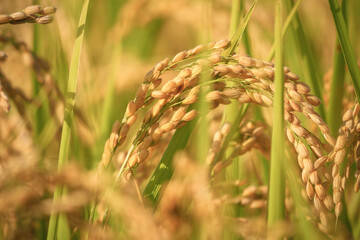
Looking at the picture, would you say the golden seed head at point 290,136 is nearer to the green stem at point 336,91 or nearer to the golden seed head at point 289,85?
the golden seed head at point 289,85

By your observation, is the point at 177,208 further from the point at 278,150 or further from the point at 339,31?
the point at 339,31

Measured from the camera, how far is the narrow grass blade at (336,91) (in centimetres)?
125

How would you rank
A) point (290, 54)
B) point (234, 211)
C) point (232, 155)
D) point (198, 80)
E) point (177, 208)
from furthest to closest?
point (290, 54), point (234, 211), point (232, 155), point (198, 80), point (177, 208)

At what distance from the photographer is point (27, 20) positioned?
92cm

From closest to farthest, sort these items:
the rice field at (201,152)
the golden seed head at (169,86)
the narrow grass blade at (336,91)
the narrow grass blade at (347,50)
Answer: the rice field at (201,152) → the golden seed head at (169,86) → the narrow grass blade at (347,50) → the narrow grass blade at (336,91)

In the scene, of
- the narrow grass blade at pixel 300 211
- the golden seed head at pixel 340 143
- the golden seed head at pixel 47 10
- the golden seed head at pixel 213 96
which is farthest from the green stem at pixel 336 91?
the golden seed head at pixel 47 10

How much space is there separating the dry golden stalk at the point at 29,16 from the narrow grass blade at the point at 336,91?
78 centimetres

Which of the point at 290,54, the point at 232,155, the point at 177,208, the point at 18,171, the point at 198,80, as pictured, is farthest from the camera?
the point at 290,54

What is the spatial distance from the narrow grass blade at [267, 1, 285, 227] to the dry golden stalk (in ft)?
1.51

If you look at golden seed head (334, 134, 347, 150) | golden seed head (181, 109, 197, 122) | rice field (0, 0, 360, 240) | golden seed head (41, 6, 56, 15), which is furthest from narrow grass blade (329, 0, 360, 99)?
golden seed head (41, 6, 56, 15)

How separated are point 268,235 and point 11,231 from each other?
57 cm

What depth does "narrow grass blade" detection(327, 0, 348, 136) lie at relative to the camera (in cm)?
125

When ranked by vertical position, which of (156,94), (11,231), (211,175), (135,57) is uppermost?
(156,94)

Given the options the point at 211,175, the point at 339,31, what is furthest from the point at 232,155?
the point at 339,31
